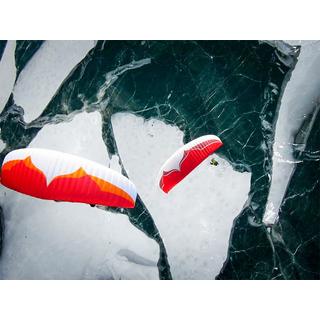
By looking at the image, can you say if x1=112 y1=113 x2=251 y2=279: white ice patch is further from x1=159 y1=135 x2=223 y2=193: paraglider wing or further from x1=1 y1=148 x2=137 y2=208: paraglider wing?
x1=1 y1=148 x2=137 y2=208: paraglider wing

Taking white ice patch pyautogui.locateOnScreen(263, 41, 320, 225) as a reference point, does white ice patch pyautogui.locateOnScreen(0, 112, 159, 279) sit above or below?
below

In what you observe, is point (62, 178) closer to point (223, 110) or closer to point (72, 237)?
point (72, 237)

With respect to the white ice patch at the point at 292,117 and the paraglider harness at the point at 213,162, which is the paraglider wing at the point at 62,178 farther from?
the white ice patch at the point at 292,117

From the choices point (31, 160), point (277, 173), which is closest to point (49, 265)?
point (31, 160)

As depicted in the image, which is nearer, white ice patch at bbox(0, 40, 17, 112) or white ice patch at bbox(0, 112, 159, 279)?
white ice patch at bbox(0, 112, 159, 279)

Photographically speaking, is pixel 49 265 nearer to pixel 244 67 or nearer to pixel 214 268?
pixel 214 268

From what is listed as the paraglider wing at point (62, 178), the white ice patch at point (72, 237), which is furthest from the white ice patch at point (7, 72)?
the paraglider wing at point (62, 178)

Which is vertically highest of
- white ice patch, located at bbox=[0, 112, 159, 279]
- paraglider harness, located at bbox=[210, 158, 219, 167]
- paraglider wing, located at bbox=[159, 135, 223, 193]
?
paraglider wing, located at bbox=[159, 135, 223, 193]

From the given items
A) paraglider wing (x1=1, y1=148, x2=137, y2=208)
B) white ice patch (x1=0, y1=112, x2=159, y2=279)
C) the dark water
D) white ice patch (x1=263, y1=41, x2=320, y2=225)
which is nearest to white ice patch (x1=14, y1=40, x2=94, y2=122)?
the dark water
